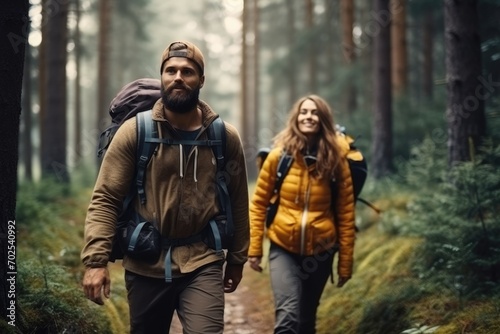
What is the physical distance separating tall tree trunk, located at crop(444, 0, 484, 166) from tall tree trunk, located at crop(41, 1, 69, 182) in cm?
997

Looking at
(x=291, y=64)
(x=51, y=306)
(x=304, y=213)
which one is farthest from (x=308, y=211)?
(x=291, y=64)

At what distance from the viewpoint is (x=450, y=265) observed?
6035mm

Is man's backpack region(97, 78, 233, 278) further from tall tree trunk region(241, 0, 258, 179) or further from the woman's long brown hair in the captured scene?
tall tree trunk region(241, 0, 258, 179)

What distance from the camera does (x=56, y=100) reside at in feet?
47.5

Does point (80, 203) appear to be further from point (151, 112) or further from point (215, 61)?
point (215, 61)

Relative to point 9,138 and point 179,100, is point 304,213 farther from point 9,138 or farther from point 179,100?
point 9,138

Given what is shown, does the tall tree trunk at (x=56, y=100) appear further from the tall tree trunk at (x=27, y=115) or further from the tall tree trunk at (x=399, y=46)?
the tall tree trunk at (x=399, y=46)

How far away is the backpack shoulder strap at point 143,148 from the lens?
387 centimetres

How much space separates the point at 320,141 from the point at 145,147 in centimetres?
238

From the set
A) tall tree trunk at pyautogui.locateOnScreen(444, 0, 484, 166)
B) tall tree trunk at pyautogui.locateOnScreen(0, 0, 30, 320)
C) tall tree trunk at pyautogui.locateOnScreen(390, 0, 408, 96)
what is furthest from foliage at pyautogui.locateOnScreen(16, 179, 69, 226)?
tall tree trunk at pyautogui.locateOnScreen(390, 0, 408, 96)

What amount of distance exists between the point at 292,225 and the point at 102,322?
216 cm

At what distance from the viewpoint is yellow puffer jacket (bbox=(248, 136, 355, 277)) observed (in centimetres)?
548

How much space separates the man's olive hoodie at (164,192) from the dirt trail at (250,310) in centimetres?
363

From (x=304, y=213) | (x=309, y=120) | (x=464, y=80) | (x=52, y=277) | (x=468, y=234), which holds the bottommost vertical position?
(x=52, y=277)
